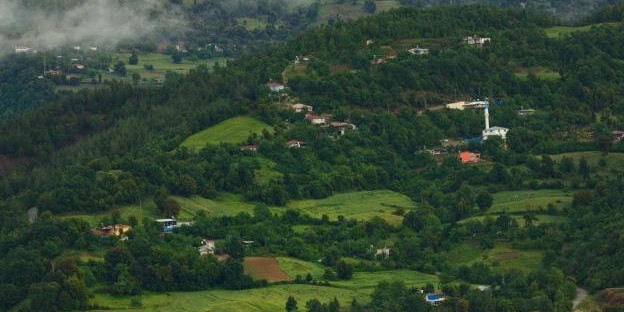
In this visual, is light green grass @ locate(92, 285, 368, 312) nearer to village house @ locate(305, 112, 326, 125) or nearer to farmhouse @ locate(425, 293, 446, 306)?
farmhouse @ locate(425, 293, 446, 306)

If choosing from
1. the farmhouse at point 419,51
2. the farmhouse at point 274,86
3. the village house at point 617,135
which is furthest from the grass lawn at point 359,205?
the farmhouse at point 419,51

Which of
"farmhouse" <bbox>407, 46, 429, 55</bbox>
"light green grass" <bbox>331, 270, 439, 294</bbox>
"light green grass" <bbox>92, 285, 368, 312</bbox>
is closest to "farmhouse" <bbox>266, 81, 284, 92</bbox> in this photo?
"farmhouse" <bbox>407, 46, 429, 55</bbox>

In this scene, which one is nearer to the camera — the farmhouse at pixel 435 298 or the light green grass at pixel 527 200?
the farmhouse at pixel 435 298

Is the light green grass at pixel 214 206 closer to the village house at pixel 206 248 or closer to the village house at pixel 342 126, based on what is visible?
the village house at pixel 206 248

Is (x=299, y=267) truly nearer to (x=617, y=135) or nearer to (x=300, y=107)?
(x=617, y=135)

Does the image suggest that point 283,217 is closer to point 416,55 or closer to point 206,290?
point 206,290

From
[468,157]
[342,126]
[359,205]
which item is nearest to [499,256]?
[359,205]
